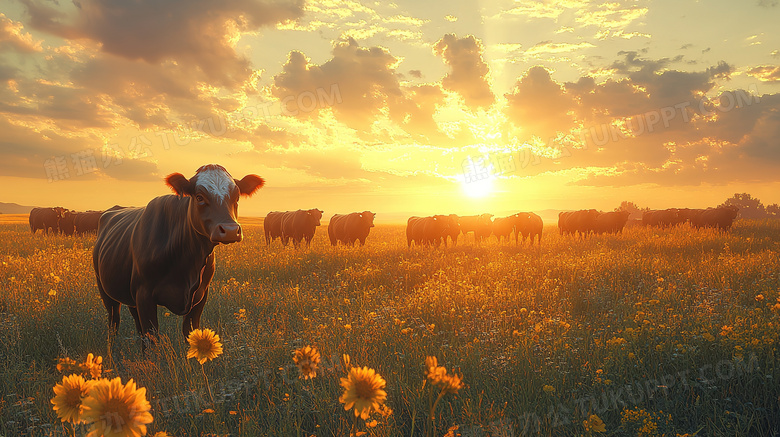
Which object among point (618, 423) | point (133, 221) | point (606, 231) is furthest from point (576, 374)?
point (606, 231)

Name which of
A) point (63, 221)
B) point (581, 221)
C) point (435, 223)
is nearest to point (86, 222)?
point (63, 221)

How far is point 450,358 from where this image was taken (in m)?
4.14

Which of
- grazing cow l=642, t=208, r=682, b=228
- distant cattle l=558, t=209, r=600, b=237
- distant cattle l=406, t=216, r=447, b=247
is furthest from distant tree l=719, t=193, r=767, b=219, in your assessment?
distant cattle l=406, t=216, r=447, b=247

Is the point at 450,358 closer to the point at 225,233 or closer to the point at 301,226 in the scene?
the point at 225,233

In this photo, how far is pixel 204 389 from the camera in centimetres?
342

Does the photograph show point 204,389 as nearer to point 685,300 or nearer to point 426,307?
point 426,307

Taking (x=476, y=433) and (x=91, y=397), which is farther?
(x=476, y=433)

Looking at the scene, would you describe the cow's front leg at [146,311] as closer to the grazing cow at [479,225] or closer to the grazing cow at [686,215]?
the grazing cow at [479,225]

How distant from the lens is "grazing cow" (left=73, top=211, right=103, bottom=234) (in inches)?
995

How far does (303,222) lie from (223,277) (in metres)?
11.5

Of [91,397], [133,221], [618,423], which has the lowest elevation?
[618,423]

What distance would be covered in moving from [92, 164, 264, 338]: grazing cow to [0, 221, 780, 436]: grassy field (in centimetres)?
48

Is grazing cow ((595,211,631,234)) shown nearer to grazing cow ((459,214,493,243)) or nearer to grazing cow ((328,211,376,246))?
grazing cow ((459,214,493,243))

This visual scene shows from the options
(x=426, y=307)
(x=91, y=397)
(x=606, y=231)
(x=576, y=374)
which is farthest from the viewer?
(x=606, y=231)
